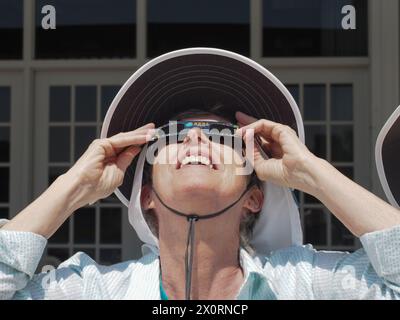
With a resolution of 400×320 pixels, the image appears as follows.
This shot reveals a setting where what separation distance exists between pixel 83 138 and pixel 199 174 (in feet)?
8.53

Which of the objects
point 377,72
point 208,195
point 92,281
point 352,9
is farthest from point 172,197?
point 352,9

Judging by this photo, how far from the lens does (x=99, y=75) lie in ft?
13.4

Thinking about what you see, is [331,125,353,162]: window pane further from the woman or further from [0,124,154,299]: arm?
[0,124,154,299]: arm

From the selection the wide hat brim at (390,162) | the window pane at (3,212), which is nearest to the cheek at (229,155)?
the wide hat brim at (390,162)

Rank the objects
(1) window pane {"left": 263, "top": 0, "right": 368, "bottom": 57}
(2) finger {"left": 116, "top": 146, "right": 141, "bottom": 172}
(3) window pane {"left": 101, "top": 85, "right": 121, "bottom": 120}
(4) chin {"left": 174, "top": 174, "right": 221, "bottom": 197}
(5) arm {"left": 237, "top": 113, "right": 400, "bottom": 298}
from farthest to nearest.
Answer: (3) window pane {"left": 101, "top": 85, "right": 121, "bottom": 120} → (1) window pane {"left": 263, "top": 0, "right": 368, "bottom": 57} → (2) finger {"left": 116, "top": 146, "right": 141, "bottom": 172} → (4) chin {"left": 174, "top": 174, "right": 221, "bottom": 197} → (5) arm {"left": 237, "top": 113, "right": 400, "bottom": 298}

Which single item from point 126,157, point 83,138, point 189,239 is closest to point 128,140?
point 126,157

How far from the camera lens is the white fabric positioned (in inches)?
70.2

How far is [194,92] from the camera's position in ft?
6.11

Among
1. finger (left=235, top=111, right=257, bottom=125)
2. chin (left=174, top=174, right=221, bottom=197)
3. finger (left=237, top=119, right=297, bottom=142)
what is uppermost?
finger (left=235, top=111, right=257, bottom=125)

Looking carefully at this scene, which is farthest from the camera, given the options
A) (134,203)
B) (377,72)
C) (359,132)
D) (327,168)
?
(359,132)

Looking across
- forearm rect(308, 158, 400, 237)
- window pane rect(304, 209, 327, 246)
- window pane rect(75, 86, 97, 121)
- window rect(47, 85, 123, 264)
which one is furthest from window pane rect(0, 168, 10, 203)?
forearm rect(308, 158, 400, 237)

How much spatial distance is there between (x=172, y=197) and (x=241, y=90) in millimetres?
356

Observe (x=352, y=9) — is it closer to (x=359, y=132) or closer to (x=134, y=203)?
(x=359, y=132)

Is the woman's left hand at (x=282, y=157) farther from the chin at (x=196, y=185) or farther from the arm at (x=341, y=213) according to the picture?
the chin at (x=196, y=185)
